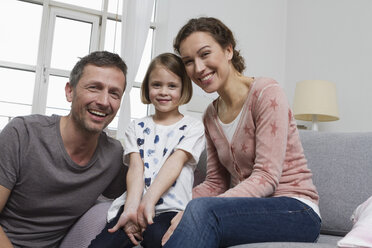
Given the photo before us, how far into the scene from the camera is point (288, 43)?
3.81 metres

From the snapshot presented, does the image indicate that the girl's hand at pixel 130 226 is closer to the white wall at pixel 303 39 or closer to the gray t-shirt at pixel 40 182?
the gray t-shirt at pixel 40 182

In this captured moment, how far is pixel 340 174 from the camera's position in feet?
4.81

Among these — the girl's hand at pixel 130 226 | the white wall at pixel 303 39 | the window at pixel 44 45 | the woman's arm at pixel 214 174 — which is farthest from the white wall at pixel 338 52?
the girl's hand at pixel 130 226

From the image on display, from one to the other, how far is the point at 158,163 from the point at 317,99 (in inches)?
78.6

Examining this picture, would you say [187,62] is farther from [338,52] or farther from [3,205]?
[338,52]

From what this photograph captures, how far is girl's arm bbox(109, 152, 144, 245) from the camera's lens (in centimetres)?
115

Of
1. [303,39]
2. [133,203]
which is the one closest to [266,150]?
[133,203]

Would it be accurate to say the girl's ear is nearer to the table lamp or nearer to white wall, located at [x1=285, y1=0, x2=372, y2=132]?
the table lamp

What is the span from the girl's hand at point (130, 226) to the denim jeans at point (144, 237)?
2 centimetres

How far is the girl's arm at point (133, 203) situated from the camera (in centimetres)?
115

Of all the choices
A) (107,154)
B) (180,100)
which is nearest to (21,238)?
(107,154)

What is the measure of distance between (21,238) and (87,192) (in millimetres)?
255

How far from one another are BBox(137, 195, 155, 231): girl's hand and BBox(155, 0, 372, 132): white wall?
211cm

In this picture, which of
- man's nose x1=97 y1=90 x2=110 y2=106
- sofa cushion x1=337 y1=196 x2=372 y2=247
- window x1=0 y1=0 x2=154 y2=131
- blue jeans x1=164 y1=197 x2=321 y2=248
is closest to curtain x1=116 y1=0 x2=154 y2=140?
window x1=0 y1=0 x2=154 y2=131
